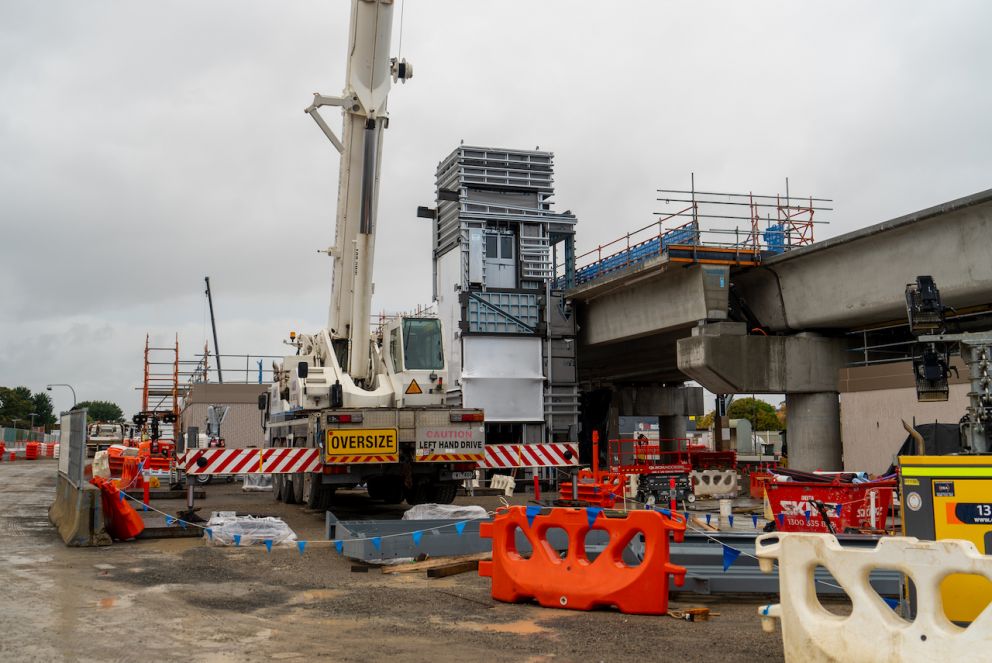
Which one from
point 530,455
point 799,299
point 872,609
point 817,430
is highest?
point 799,299

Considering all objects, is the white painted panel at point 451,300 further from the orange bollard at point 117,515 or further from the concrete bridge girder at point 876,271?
the orange bollard at point 117,515

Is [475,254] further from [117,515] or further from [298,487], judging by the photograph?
[117,515]

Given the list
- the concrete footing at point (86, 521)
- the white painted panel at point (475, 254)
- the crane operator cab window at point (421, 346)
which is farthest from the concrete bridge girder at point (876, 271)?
the concrete footing at point (86, 521)

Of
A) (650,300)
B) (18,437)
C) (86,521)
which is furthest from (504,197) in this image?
(18,437)

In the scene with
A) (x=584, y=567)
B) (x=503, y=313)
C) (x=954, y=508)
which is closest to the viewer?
(x=954, y=508)

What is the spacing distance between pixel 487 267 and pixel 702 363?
29.7ft

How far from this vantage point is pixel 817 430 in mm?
22109

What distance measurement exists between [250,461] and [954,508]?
11.6 m

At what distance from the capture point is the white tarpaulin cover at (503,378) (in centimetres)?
2755

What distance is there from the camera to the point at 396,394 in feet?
53.3

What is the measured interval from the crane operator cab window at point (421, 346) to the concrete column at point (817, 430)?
10256 mm

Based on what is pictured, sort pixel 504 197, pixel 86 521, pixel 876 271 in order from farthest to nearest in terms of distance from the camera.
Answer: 1. pixel 504 197
2. pixel 876 271
3. pixel 86 521

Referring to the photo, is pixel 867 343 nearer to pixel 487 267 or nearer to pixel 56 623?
pixel 487 267

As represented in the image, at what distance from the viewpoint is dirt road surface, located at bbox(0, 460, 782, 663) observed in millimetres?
6195
